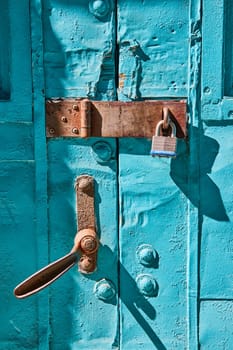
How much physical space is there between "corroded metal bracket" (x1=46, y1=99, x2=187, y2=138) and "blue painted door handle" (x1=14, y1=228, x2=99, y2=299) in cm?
27

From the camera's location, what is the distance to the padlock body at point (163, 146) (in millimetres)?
1573

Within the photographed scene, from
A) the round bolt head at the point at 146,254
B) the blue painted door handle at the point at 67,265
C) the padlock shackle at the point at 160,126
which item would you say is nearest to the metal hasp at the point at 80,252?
the blue painted door handle at the point at 67,265

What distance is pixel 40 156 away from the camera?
5.52 feet

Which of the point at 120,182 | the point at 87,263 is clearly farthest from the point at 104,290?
the point at 120,182

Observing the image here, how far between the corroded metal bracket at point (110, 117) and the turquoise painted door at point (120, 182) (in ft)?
0.08

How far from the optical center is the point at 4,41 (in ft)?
5.41

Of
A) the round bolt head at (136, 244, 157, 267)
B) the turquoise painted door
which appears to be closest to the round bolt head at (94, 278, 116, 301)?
the turquoise painted door

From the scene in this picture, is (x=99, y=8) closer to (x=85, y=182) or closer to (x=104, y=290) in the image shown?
(x=85, y=182)

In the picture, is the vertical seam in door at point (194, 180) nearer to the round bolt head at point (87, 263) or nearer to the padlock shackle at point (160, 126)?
the padlock shackle at point (160, 126)

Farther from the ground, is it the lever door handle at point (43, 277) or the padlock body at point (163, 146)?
the padlock body at point (163, 146)

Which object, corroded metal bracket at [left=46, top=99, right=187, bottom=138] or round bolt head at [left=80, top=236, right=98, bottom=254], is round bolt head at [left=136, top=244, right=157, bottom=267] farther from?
corroded metal bracket at [left=46, top=99, right=187, bottom=138]

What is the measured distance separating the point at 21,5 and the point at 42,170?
419 millimetres

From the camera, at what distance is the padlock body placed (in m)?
1.57

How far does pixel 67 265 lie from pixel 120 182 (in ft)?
0.83
